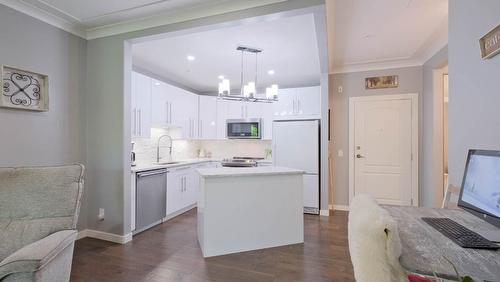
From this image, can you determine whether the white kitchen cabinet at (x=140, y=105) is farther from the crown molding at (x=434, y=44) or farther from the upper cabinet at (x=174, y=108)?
the crown molding at (x=434, y=44)

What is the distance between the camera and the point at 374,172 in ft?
13.7

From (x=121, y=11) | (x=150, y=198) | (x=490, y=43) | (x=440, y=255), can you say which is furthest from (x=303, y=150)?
(x=440, y=255)

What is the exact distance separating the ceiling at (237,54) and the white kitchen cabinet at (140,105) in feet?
1.28

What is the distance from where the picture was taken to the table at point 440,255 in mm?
767

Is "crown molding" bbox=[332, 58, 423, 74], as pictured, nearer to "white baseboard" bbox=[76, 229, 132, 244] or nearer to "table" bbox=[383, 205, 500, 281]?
"table" bbox=[383, 205, 500, 281]

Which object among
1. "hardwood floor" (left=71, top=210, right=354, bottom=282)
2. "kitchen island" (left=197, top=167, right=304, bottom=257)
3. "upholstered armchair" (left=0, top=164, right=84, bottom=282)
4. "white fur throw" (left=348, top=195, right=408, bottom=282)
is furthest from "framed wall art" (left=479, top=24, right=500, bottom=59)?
"upholstered armchair" (left=0, top=164, right=84, bottom=282)

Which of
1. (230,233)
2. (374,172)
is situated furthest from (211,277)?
(374,172)

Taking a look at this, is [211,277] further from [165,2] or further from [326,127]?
[326,127]

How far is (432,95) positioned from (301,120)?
197cm

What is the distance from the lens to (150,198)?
341cm

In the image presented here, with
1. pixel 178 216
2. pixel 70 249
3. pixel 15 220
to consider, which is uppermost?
pixel 15 220

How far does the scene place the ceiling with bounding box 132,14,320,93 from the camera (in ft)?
9.20

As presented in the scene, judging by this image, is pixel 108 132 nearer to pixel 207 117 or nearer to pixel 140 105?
pixel 140 105

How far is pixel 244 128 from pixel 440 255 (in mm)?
4371
